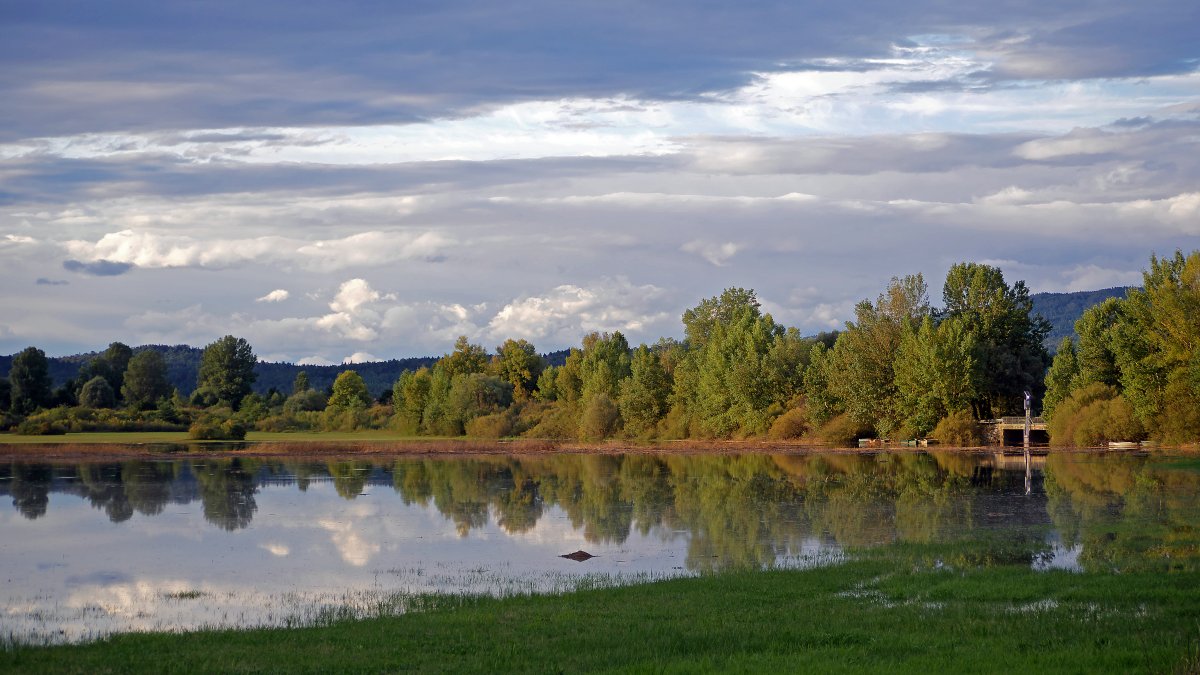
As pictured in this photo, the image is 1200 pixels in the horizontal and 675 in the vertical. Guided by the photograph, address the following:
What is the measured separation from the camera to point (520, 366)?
130 m

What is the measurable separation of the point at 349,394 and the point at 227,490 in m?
93.2

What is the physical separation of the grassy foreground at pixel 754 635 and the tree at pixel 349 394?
117 metres

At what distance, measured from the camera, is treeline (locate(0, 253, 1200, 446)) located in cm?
6500

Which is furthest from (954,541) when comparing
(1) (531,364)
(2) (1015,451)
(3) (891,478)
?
(1) (531,364)

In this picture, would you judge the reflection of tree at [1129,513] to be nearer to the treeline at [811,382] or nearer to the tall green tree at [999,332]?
the treeline at [811,382]

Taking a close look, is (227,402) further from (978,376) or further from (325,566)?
(325,566)

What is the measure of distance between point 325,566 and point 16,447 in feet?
204

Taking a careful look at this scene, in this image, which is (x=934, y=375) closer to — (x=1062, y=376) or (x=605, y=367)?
(x=1062, y=376)

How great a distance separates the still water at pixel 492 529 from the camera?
2127 cm

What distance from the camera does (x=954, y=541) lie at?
25875 millimetres

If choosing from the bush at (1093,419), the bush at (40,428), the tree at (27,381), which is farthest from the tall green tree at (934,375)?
the tree at (27,381)

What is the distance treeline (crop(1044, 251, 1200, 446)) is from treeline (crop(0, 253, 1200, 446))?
0.32ft

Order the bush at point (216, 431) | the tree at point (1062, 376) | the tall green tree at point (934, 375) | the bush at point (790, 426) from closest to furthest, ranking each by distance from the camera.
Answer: the tree at point (1062, 376) → the tall green tree at point (934, 375) → the bush at point (790, 426) → the bush at point (216, 431)

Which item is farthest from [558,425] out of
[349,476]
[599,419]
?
[349,476]
